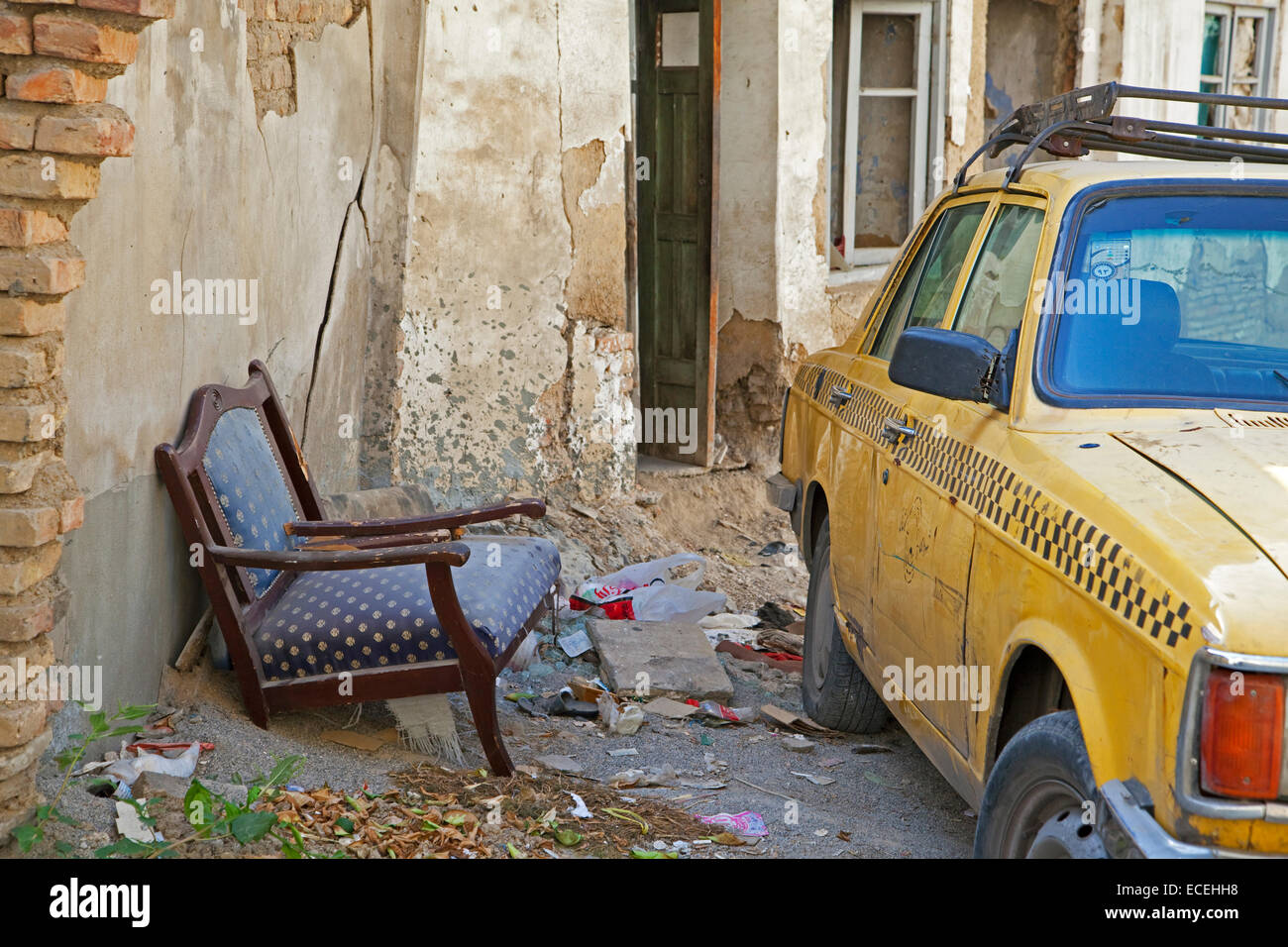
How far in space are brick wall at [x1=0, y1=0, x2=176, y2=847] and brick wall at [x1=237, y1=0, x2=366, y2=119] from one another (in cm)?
172

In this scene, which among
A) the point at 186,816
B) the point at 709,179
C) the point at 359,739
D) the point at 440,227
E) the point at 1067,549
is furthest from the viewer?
the point at 709,179

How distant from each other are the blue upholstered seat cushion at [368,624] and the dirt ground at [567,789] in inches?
9.9

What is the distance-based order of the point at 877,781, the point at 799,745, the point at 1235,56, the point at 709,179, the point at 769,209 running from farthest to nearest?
1. the point at 1235,56
2. the point at 769,209
3. the point at 709,179
4. the point at 799,745
5. the point at 877,781

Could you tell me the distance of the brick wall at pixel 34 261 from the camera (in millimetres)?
2855

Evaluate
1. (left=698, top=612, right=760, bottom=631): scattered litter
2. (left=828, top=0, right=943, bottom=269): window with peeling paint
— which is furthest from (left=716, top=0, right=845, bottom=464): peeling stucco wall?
(left=698, top=612, right=760, bottom=631): scattered litter

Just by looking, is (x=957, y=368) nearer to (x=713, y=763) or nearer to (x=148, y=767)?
(x=713, y=763)

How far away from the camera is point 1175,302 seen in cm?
300

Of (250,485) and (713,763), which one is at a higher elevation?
(250,485)

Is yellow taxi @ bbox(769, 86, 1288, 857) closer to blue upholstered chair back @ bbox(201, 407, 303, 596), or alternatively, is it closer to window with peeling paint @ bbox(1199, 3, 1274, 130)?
blue upholstered chair back @ bbox(201, 407, 303, 596)

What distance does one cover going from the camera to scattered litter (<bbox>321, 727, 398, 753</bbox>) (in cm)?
389

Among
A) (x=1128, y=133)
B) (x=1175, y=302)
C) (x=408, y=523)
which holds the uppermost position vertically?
(x=1128, y=133)

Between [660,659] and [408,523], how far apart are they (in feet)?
3.91

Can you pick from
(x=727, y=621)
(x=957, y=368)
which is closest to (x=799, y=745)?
(x=727, y=621)

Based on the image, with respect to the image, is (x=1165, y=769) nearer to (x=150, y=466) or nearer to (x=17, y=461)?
(x=17, y=461)
